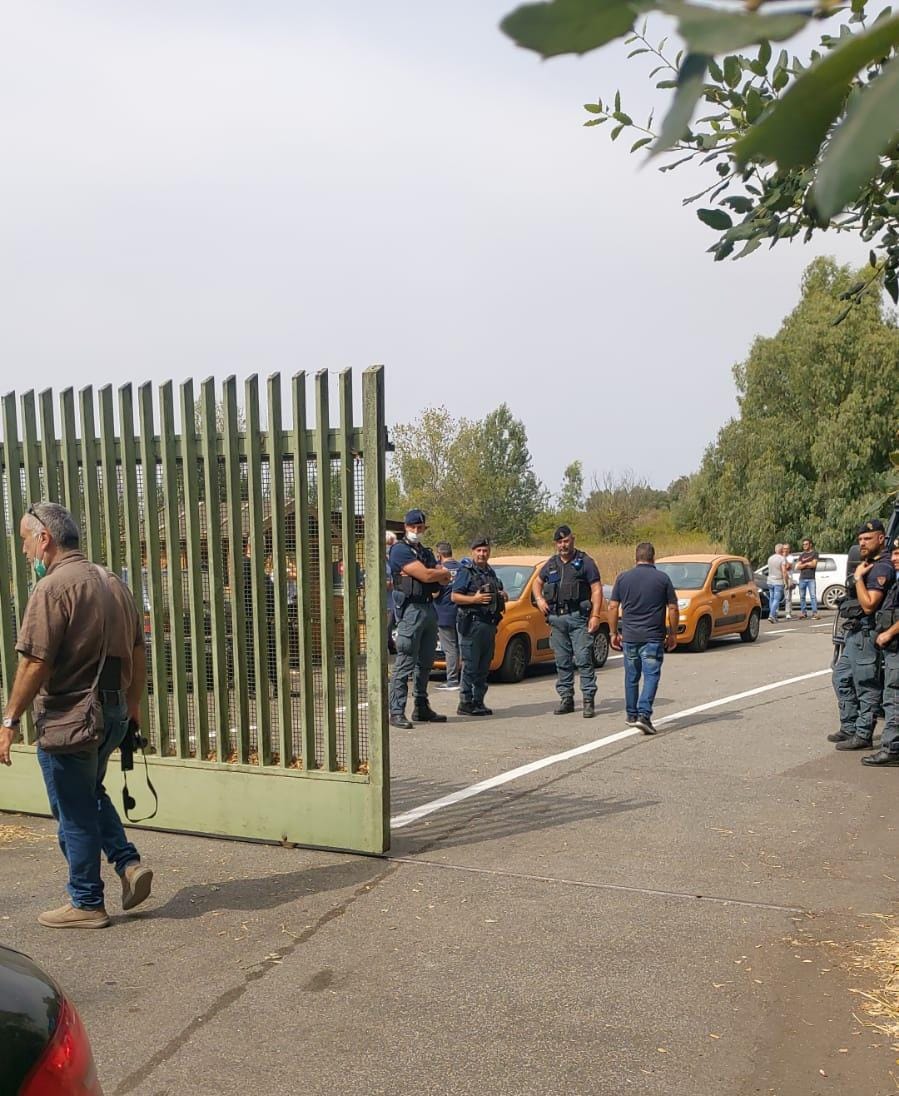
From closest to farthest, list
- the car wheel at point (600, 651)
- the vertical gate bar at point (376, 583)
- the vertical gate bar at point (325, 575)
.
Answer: the vertical gate bar at point (376, 583)
the vertical gate bar at point (325, 575)
the car wheel at point (600, 651)

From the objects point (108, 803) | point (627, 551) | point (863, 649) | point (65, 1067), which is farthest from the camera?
point (627, 551)

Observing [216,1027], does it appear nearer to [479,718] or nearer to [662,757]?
[662,757]

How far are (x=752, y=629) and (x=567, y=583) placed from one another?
391 inches

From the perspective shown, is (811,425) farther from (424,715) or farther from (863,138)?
(863,138)

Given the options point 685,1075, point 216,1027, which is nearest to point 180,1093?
point 216,1027

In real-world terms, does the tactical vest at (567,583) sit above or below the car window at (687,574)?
above

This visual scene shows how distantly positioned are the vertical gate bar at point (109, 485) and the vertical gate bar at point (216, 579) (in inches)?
24.5

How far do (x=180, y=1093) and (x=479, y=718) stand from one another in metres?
7.76

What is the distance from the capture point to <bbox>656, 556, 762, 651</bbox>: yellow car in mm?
18734

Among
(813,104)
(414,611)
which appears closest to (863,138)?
(813,104)

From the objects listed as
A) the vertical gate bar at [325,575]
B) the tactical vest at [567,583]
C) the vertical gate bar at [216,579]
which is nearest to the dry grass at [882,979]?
the vertical gate bar at [325,575]

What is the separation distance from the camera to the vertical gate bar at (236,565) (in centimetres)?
611

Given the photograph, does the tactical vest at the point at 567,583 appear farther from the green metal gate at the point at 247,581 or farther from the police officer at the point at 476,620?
the green metal gate at the point at 247,581

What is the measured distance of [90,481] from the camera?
259 inches
